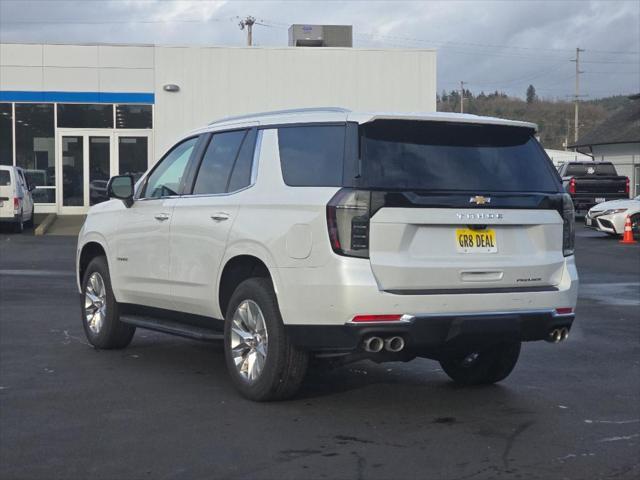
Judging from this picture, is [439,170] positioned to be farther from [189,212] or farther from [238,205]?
[189,212]

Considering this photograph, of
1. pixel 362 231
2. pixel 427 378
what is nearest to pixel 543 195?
pixel 362 231

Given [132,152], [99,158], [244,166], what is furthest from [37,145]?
[244,166]

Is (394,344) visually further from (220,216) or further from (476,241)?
(220,216)

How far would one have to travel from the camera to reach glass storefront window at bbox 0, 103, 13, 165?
34.4 meters

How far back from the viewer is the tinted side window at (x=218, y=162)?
7516 mm

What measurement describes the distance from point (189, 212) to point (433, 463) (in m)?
3.08

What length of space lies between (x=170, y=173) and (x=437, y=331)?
3097 millimetres

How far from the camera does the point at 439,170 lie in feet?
21.6

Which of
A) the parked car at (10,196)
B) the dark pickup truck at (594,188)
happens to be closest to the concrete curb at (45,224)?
the parked car at (10,196)

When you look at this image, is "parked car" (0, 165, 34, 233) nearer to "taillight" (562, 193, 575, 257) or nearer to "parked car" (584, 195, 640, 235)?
"parked car" (584, 195, 640, 235)

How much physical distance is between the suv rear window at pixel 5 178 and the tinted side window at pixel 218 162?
2003 cm

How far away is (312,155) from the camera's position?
6.69m

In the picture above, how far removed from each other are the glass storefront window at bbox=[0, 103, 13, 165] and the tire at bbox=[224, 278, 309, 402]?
29.3 meters

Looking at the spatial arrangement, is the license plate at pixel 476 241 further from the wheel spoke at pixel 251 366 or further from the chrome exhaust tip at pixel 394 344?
the wheel spoke at pixel 251 366
